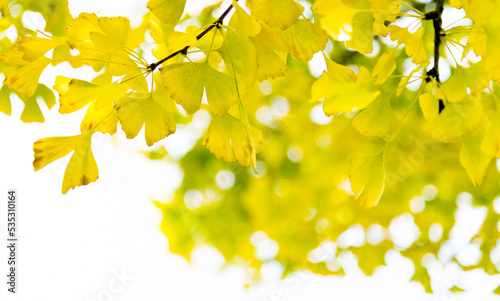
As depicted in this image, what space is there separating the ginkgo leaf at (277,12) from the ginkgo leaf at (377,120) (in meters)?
0.12

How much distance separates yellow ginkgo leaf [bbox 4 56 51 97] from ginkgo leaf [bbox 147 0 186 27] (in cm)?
12

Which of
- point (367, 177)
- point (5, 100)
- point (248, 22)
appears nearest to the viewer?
point (248, 22)

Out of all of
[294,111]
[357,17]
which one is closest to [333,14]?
[357,17]

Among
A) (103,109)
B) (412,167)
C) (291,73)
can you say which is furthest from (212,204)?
(103,109)

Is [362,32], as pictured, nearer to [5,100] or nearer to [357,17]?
[357,17]

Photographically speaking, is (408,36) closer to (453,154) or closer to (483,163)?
(483,163)

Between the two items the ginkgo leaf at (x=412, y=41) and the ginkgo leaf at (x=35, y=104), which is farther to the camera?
the ginkgo leaf at (x=35, y=104)

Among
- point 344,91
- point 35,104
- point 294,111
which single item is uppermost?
point 344,91

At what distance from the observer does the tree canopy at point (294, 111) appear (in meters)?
0.36

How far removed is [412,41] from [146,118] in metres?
0.25

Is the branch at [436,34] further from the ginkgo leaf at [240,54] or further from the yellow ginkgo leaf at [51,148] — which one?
the yellow ginkgo leaf at [51,148]

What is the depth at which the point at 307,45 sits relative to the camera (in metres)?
0.39

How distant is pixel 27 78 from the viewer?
1.34 ft

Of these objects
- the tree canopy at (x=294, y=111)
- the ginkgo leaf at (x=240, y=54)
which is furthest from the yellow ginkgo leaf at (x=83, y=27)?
the ginkgo leaf at (x=240, y=54)
